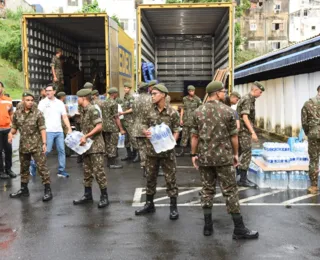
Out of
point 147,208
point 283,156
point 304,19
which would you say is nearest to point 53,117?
point 147,208

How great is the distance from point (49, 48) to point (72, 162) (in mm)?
4001

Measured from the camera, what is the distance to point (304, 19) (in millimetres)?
46094

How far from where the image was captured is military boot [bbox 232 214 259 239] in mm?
4926

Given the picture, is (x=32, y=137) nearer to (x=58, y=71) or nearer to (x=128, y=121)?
(x=128, y=121)

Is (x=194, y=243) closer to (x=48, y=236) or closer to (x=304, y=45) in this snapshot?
(x=48, y=236)

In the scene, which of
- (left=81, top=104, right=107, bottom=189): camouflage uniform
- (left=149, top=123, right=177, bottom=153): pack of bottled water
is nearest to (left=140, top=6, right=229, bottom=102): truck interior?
(left=81, top=104, right=107, bottom=189): camouflage uniform

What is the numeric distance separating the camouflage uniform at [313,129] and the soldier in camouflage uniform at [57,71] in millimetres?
7318

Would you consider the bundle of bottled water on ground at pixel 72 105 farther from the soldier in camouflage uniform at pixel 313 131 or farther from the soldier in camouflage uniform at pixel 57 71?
the soldier in camouflage uniform at pixel 313 131

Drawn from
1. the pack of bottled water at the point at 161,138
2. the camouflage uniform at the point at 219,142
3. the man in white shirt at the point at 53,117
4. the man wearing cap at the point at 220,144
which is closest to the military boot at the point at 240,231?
the man wearing cap at the point at 220,144

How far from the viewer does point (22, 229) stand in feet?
18.0

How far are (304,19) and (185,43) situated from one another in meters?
34.6

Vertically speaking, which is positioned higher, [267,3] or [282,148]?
[267,3]

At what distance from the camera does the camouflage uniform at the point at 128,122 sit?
34.5ft

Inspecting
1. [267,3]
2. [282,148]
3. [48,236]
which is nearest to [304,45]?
[282,148]
